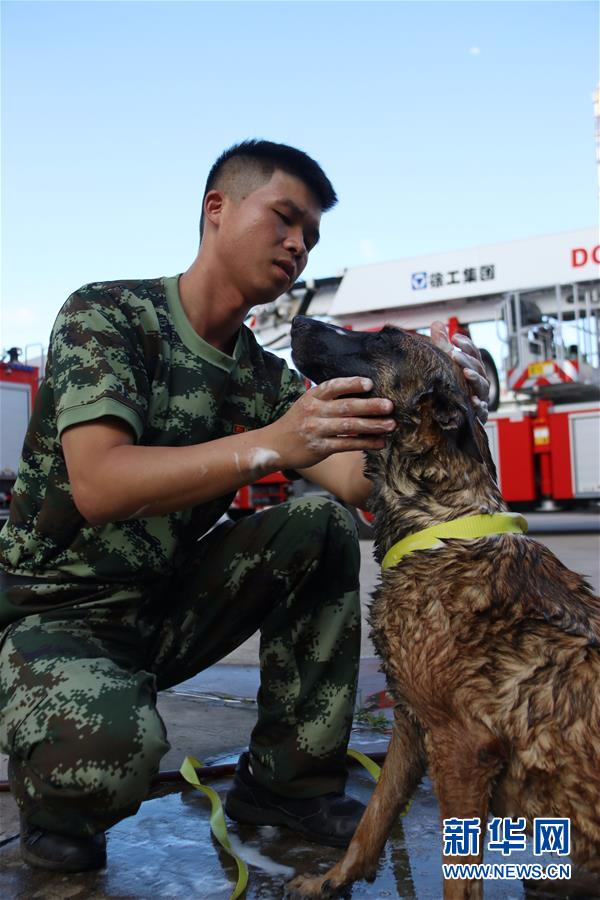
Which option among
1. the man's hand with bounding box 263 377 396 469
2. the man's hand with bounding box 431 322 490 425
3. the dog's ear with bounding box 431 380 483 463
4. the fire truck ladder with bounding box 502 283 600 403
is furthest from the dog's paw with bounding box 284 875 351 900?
the fire truck ladder with bounding box 502 283 600 403

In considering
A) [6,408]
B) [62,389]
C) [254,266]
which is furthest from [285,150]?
[6,408]

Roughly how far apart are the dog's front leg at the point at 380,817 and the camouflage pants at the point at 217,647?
0.37 metres

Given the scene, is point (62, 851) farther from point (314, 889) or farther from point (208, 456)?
point (208, 456)

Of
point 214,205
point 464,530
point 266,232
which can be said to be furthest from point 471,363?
point 214,205

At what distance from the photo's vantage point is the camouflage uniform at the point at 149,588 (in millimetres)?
2004

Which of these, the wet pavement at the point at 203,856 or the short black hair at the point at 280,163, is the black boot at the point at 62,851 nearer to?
the wet pavement at the point at 203,856

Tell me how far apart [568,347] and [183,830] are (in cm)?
1152

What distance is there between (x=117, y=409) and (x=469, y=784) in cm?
121

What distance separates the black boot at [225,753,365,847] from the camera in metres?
2.26

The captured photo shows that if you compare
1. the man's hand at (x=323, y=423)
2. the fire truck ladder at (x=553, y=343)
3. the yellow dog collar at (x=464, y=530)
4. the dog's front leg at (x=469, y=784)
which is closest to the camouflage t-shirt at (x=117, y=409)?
the man's hand at (x=323, y=423)

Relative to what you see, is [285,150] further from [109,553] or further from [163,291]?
[109,553]

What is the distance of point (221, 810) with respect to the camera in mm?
2246

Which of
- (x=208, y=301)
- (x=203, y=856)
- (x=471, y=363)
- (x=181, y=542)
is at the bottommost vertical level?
(x=203, y=856)

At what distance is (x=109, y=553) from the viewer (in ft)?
7.57
